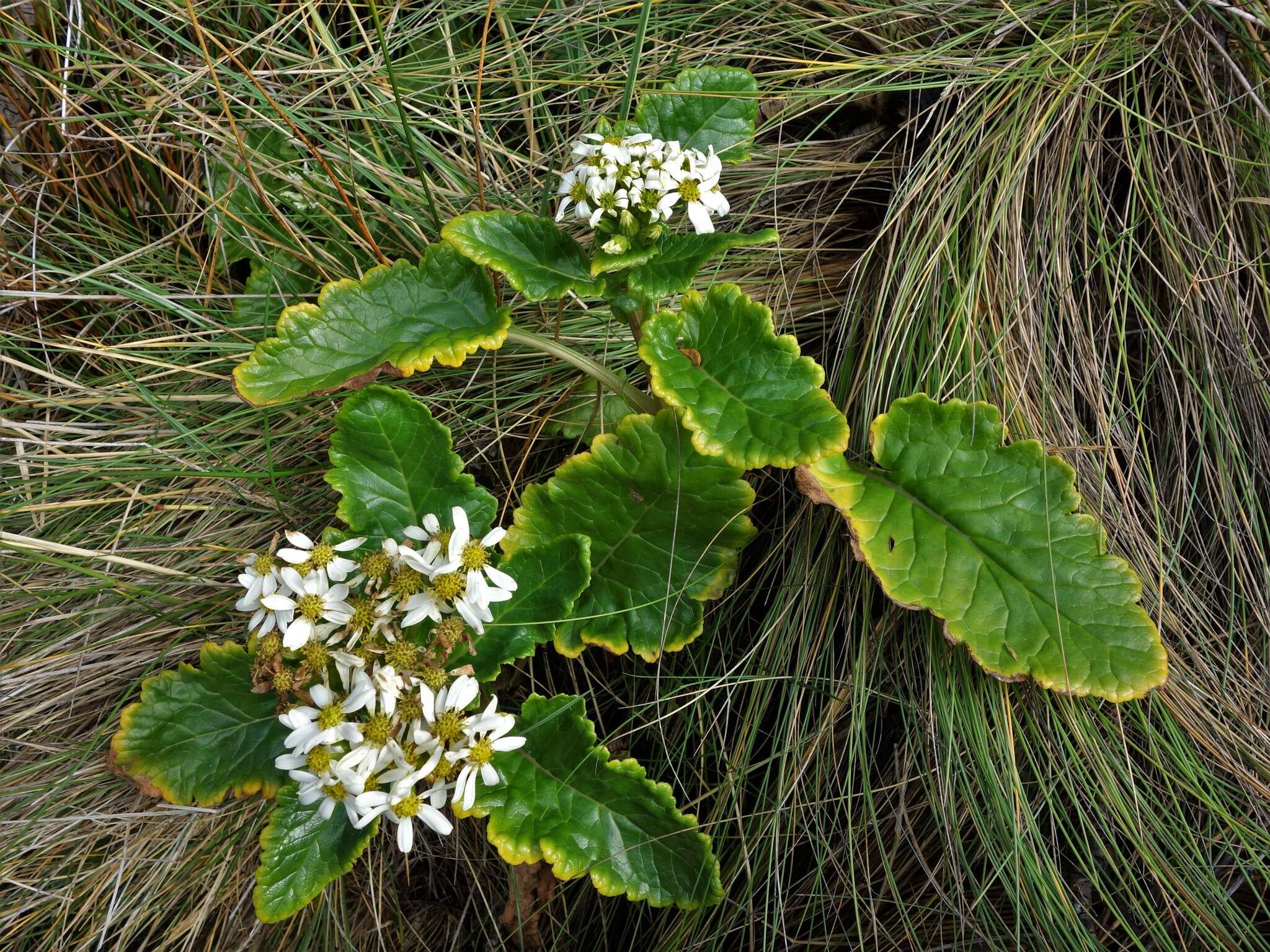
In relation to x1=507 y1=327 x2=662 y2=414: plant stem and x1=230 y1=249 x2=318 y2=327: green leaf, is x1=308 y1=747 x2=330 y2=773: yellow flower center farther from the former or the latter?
x1=230 y1=249 x2=318 y2=327: green leaf

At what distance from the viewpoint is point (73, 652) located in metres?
1.99

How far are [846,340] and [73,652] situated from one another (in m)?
1.84

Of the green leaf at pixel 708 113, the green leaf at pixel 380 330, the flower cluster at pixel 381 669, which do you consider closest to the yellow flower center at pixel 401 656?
the flower cluster at pixel 381 669

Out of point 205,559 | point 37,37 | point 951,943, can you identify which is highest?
point 37,37

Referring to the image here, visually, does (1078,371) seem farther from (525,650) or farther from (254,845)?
(254,845)

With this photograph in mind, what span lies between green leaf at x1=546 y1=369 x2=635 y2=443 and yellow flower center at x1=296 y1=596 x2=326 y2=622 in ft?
2.45

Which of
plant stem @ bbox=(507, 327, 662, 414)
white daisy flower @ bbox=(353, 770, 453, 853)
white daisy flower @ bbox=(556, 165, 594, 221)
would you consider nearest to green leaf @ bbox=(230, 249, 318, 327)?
plant stem @ bbox=(507, 327, 662, 414)

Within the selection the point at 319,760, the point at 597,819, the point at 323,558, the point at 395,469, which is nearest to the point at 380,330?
the point at 395,469

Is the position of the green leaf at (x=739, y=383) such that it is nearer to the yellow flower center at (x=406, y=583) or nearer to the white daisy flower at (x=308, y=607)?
the yellow flower center at (x=406, y=583)

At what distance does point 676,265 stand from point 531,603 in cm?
68

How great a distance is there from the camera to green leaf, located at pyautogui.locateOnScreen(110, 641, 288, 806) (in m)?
1.72

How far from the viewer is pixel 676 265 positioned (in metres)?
1.68

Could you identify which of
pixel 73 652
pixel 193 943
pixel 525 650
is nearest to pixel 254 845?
pixel 193 943

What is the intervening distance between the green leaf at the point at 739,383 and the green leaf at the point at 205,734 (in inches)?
37.9
